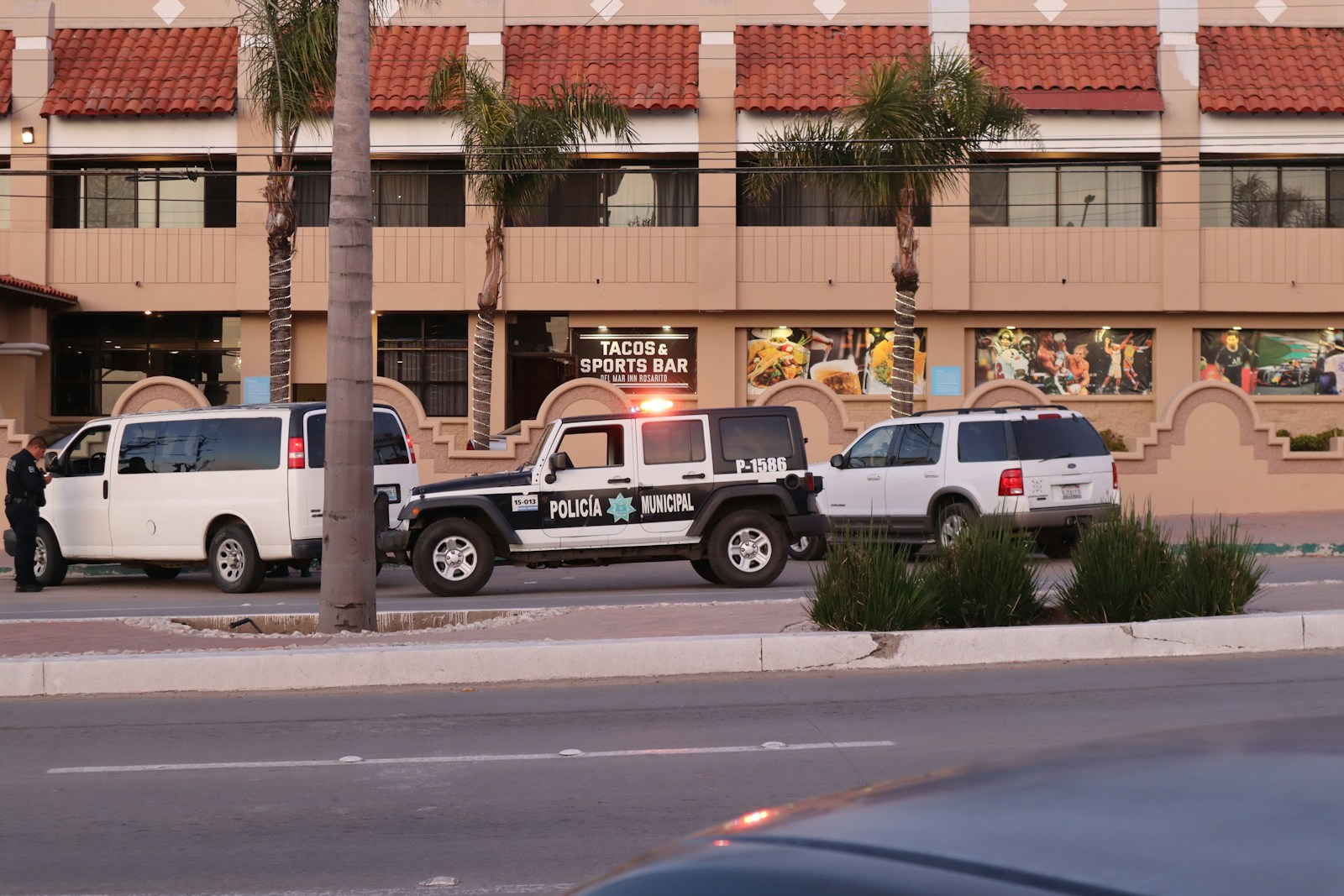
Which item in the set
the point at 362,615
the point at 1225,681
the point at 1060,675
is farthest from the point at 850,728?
the point at 362,615

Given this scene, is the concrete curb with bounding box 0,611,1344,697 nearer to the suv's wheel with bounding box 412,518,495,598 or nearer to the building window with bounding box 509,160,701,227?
the suv's wheel with bounding box 412,518,495,598

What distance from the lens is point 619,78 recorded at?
31766 millimetres

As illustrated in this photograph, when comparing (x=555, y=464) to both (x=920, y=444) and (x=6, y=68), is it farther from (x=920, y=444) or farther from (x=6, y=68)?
(x=6, y=68)

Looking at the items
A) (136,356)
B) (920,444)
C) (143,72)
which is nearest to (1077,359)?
(920,444)

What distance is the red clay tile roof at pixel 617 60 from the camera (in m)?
31.4

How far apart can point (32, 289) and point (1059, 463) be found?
2176cm

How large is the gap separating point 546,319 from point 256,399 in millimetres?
6802

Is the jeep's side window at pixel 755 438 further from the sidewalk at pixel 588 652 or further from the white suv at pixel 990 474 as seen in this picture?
the sidewalk at pixel 588 652

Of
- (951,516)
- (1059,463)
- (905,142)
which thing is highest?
(905,142)

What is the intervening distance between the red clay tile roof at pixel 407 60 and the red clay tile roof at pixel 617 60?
1.37m

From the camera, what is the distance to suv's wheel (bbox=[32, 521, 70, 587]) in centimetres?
1856

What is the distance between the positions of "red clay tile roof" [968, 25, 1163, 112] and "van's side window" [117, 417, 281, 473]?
20.0 metres

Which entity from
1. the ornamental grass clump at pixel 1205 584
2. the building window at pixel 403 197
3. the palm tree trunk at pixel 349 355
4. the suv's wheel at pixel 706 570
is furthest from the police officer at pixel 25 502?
the building window at pixel 403 197

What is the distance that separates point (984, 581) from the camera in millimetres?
11375
